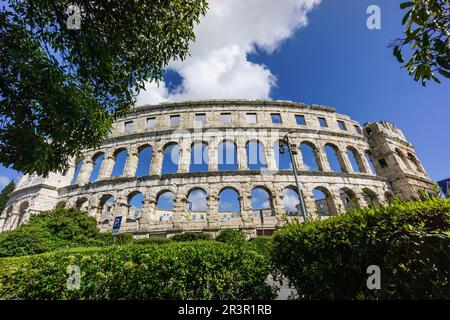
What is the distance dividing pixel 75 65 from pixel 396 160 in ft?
95.9

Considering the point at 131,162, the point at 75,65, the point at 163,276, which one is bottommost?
the point at 163,276

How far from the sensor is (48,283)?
3855 mm

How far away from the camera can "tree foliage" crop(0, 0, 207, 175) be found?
170 inches

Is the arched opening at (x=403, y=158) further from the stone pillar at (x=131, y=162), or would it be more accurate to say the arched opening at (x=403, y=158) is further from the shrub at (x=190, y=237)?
the stone pillar at (x=131, y=162)

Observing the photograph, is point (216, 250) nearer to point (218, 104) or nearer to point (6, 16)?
point (6, 16)

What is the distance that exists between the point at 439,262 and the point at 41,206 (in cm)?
2663

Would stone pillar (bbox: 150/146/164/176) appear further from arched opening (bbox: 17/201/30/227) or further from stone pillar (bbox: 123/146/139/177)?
arched opening (bbox: 17/201/30/227)

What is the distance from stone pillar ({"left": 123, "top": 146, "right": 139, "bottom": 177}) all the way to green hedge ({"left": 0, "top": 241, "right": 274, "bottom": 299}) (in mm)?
15969

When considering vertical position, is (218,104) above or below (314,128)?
above

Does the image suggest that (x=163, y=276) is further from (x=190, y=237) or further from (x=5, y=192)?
(x=5, y=192)

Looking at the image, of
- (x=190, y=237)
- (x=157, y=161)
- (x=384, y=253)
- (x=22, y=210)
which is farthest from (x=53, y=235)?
(x=384, y=253)

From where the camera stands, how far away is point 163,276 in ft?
11.6

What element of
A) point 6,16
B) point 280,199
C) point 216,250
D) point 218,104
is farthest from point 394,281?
point 218,104

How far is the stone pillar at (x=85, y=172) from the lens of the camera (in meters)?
19.4
